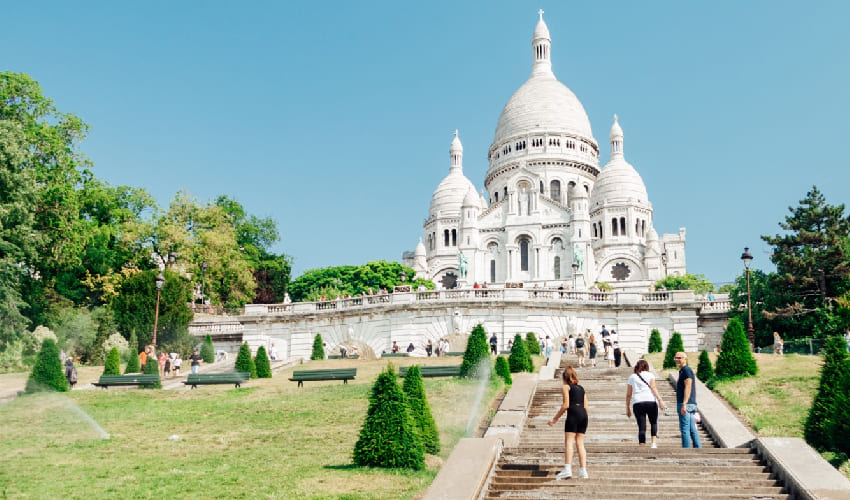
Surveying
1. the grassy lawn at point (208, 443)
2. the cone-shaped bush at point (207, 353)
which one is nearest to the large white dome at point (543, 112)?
the cone-shaped bush at point (207, 353)

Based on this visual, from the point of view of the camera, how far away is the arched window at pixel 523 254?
8469 centimetres

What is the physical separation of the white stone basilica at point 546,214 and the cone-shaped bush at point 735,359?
158 ft

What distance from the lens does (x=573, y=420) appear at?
34.5 ft

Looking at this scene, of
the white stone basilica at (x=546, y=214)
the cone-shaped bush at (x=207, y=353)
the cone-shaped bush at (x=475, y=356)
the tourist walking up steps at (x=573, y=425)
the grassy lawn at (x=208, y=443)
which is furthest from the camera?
the white stone basilica at (x=546, y=214)

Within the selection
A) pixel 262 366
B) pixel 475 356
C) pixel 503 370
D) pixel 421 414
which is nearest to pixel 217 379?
pixel 262 366

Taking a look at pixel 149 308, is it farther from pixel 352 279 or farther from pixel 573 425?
pixel 352 279

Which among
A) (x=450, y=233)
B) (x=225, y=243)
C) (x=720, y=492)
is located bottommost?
(x=720, y=492)

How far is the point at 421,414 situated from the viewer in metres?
13.6

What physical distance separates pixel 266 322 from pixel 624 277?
51093 millimetres

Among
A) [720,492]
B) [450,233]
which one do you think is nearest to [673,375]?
[720,492]

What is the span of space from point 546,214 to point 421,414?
7253cm

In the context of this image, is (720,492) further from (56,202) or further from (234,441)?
(56,202)

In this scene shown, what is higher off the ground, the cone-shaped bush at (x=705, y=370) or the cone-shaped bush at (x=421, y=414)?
the cone-shaped bush at (x=705, y=370)

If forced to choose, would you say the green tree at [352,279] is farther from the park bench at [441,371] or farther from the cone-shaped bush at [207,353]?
the park bench at [441,371]
